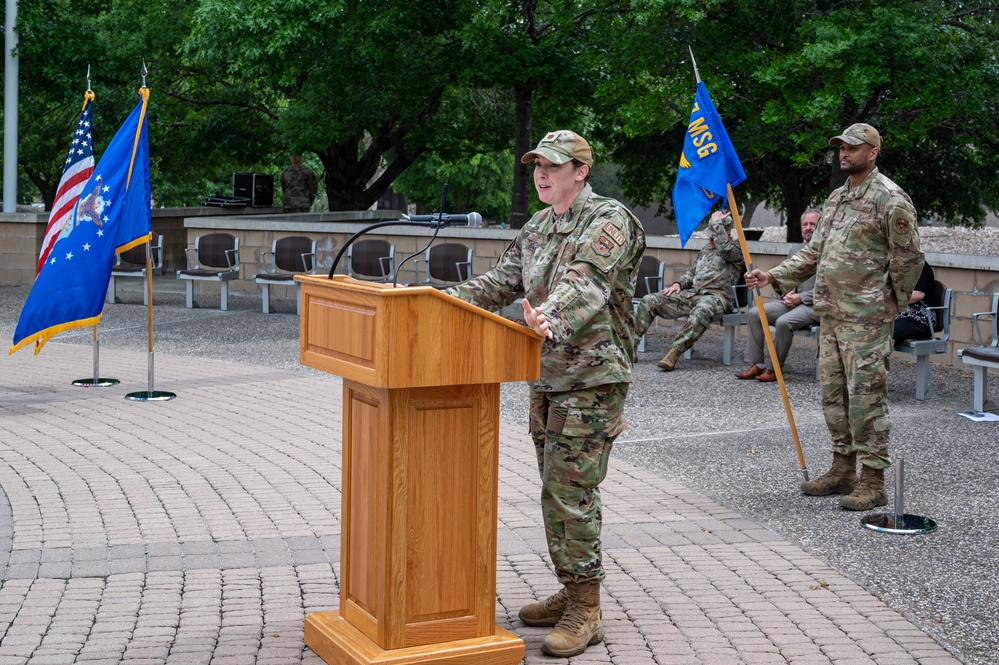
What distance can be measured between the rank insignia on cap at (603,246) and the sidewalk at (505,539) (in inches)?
61.4

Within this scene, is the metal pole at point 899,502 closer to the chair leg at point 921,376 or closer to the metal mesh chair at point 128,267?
the chair leg at point 921,376

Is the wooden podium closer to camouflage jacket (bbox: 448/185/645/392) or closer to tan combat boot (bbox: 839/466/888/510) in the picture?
camouflage jacket (bbox: 448/185/645/392)

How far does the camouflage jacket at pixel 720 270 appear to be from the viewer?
12.6 m

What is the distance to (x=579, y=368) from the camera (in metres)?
4.71

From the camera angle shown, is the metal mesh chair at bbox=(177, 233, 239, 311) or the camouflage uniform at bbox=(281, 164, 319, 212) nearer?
the metal mesh chair at bbox=(177, 233, 239, 311)

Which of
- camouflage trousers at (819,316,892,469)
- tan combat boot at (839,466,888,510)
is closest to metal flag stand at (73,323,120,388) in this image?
camouflage trousers at (819,316,892,469)

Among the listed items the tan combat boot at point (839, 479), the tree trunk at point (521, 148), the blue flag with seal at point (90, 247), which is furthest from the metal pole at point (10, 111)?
the tan combat boot at point (839, 479)

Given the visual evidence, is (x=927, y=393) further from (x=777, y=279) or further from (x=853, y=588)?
(x=853, y=588)

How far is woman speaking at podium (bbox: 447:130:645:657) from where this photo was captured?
4.67 metres

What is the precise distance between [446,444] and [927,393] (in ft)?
25.6

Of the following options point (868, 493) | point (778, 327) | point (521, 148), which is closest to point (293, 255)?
point (521, 148)

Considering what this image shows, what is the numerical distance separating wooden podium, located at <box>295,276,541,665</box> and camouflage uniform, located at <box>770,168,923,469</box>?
3134 millimetres

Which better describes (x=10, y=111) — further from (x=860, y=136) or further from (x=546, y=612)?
(x=546, y=612)

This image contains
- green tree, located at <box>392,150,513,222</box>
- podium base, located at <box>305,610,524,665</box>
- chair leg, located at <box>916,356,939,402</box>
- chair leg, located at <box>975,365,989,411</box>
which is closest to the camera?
podium base, located at <box>305,610,524,665</box>
